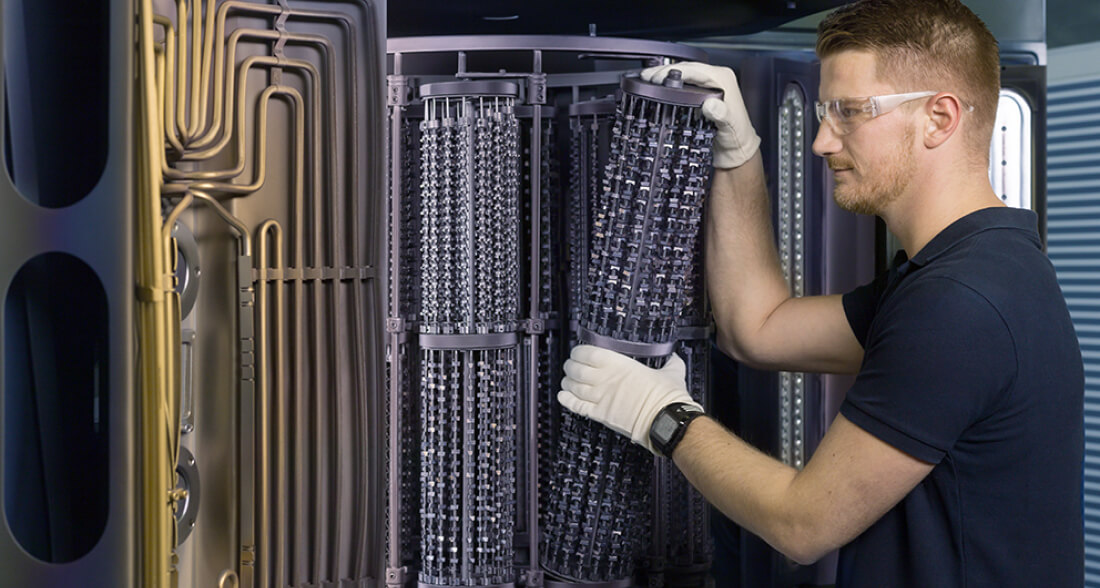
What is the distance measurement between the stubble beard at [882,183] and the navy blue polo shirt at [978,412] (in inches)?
4.4

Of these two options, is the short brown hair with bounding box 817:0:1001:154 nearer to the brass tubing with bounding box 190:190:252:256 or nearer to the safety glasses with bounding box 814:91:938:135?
the safety glasses with bounding box 814:91:938:135

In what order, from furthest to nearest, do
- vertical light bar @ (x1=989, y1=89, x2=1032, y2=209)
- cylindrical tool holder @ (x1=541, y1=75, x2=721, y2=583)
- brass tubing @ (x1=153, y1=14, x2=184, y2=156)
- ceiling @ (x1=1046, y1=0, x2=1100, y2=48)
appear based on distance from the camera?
ceiling @ (x1=1046, y1=0, x2=1100, y2=48) < vertical light bar @ (x1=989, y1=89, x2=1032, y2=209) < cylindrical tool holder @ (x1=541, y1=75, x2=721, y2=583) < brass tubing @ (x1=153, y1=14, x2=184, y2=156)

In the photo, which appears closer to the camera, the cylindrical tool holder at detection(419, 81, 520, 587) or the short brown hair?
the short brown hair

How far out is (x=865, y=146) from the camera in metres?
1.44

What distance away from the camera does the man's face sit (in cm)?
141

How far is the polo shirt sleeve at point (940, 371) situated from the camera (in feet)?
3.88

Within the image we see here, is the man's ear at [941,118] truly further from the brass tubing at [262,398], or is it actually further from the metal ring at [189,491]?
the metal ring at [189,491]

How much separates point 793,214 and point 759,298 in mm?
275

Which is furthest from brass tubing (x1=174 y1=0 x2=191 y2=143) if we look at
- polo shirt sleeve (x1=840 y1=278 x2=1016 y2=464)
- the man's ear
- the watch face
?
the man's ear

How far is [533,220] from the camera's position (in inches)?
66.2

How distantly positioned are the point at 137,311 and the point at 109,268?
0.08 meters

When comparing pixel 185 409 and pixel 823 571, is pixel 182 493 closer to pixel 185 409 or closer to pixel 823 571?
pixel 185 409

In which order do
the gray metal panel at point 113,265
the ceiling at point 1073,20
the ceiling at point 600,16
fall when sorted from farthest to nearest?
the ceiling at point 1073,20 → the ceiling at point 600,16 → the gray metal panel at point 113,265

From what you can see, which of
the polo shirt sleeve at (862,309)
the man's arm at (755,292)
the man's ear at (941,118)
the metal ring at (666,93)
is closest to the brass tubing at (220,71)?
the metal ring at (666,93)
